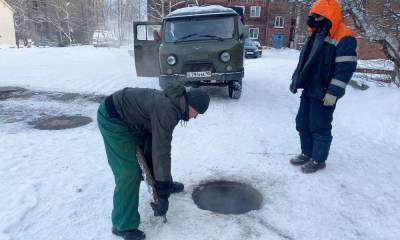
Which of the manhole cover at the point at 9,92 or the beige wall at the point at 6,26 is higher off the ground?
the beige wall at the point at 6,26

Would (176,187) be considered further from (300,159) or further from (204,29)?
(204,29)

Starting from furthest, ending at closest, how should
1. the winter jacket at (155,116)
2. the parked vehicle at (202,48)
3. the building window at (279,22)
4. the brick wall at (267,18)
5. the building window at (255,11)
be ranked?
the building window at (279,22) < the building window at (255,11) < the brick wall at (267,18) < the parked vehicle at (202,48) < the winter jacket at (155,116)

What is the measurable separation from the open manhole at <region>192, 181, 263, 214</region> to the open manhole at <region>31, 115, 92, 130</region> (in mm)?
3269

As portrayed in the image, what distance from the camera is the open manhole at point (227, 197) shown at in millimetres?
3518

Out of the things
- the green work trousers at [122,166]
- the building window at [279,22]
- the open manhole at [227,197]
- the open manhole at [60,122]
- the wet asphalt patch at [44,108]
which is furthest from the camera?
the building window at [279,22]

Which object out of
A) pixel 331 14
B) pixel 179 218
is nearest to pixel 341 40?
pixel 331 14

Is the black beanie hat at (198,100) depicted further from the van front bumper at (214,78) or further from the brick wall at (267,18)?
the brick wall at (267,18)

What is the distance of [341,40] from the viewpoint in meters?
3.69

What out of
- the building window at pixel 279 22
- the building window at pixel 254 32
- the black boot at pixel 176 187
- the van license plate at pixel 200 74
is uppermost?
the building window at pixel 279 22

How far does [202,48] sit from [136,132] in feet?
15.5

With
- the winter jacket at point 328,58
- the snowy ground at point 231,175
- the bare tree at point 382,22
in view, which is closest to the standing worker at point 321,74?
the winter jacket at point 328,58

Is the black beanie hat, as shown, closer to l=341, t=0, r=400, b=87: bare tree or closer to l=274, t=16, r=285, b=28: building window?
l=341, t=0, r=400, b=87: bare tree

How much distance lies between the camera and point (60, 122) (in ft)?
20.9

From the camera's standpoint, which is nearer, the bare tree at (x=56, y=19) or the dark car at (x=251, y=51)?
the dark car at (x=251, y=51)
